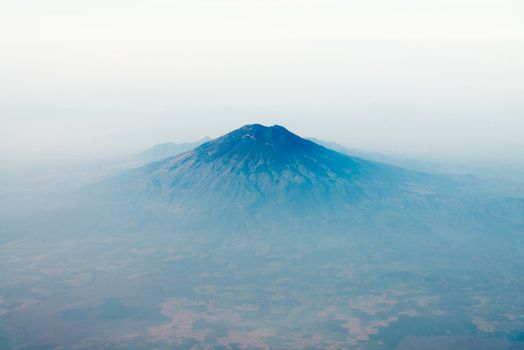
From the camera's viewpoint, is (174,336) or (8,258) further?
(8,258)

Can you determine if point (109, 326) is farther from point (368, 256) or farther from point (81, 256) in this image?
point (368, 256)

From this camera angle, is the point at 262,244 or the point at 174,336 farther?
the point at 262,244

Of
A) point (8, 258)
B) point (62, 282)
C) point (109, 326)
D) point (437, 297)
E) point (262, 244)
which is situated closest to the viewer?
point (109, 326)

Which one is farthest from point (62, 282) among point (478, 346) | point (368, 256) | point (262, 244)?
point (478, 346)

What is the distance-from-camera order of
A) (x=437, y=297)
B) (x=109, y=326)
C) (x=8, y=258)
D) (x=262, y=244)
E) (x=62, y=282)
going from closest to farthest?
(x=109, y=326) → (x=437, y=297) → (x=62, y=282) → (x=8, y=258) → (x=262, y=244)

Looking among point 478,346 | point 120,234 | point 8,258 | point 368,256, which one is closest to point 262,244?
point 368,256

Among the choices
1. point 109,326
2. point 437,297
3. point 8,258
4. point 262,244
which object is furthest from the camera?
point 262,244

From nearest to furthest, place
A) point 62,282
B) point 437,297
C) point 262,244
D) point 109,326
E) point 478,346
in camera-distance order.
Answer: point 478,346
point 109,326
point 437,297
point 62,282
point 262,244

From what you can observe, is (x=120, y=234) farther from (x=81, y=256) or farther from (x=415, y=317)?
(x=415, y=317)
